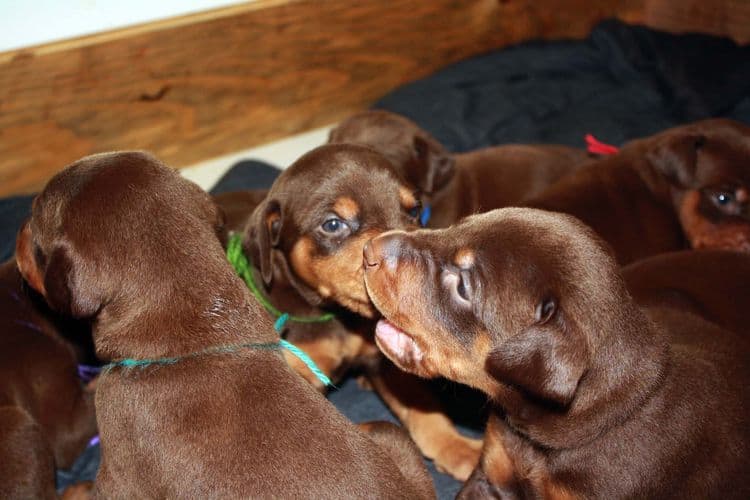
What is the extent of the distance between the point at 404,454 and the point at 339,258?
92 centimetres

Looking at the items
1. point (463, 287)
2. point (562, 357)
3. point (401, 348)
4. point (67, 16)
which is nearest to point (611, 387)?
point (562, 357)

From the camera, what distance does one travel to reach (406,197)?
3748 millimetres

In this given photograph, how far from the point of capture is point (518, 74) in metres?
6.74

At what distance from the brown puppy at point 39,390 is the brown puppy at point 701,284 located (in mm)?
2698

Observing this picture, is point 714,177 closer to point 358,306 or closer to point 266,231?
point 358,306

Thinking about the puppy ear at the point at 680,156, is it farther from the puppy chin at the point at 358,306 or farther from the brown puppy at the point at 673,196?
the puppy chin at the point at 358,306

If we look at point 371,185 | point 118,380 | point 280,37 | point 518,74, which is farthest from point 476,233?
point 518,74

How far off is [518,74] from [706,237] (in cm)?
265

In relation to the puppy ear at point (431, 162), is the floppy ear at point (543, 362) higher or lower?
higher

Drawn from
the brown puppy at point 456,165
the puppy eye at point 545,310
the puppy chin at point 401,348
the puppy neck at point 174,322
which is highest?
the puppy eye at point 545,310

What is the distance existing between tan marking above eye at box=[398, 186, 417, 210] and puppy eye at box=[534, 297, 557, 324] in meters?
1.20

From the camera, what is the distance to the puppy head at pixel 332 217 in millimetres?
3621

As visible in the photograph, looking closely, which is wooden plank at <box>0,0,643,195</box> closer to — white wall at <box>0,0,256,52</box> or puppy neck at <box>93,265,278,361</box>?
white wall at <box>0,0,256,52</box>

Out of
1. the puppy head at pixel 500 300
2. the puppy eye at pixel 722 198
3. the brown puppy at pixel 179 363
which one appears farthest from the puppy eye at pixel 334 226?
the puppy eye at pixel 722 198
